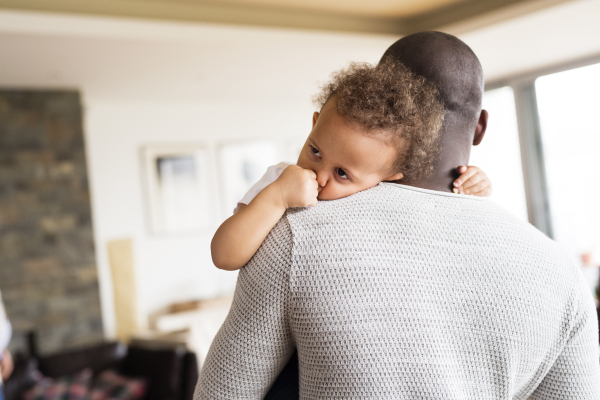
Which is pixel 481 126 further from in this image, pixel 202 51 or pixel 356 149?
Answer: pixel 202 51

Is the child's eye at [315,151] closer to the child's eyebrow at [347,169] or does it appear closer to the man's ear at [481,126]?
the child's eyebrow at [347,169]

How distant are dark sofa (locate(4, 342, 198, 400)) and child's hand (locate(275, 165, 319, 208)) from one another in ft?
10.3

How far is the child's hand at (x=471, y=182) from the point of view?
0.75 meters

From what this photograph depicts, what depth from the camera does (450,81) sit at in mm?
731

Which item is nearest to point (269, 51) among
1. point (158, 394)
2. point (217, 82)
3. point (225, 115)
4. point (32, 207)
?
point (217, 82)

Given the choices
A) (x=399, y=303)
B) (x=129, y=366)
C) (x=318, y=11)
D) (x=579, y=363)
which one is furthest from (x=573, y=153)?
(x=399, y=303)

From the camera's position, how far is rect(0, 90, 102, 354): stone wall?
4281mm

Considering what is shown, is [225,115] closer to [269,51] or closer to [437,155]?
[269,51]

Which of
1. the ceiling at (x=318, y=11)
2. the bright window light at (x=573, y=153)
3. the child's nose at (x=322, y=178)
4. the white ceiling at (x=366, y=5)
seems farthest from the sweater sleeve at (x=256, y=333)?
the bright window light at (x=573, y=153)

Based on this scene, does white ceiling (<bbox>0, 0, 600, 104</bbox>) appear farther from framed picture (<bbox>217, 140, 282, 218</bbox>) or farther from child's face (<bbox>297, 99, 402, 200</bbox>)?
child's face (<bbox>297, 99, 402, 200</bbox>)

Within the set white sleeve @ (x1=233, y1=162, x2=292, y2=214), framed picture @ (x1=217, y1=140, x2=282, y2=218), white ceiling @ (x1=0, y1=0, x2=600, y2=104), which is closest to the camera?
white sleeve @ (x1=233, y1=162, x2=292, y2=214)

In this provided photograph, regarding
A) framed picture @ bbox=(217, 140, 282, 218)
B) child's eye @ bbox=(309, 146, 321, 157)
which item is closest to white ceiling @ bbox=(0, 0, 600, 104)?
framed picture @ bbox=(217, 140, 282, 218)

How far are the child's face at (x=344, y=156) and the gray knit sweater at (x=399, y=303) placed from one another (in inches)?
3.0

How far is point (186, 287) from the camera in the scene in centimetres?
545
